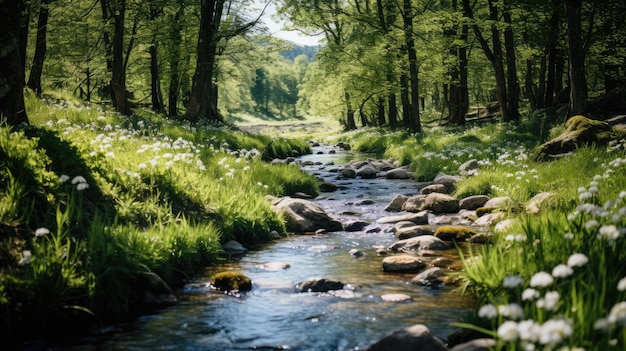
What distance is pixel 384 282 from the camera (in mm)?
6453

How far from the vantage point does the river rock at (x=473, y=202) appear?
1138cm

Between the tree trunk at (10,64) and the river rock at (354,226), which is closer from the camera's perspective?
the tree trunk at (10,64)

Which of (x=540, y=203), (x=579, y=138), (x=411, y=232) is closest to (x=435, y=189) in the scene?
(x=579, y=138)

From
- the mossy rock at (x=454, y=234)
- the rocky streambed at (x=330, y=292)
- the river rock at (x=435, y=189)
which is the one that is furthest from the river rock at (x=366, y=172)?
the mossy rock at (x=454, y=234)

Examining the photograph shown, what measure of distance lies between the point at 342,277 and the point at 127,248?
273cm

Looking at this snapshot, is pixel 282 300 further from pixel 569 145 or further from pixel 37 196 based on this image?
pixel 569 145

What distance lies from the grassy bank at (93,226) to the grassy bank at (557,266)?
12.0 feet

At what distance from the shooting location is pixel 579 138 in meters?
12.7

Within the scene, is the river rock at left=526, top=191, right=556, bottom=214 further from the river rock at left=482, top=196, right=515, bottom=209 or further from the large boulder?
the large boulder

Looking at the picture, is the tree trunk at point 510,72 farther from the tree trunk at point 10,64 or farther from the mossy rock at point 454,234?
the tree trunk at point 10,64

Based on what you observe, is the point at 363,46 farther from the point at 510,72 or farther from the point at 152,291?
the point at 152,291

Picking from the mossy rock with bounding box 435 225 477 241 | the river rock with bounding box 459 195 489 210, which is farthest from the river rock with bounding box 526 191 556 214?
the river rock with bounding box 459 195 489 210

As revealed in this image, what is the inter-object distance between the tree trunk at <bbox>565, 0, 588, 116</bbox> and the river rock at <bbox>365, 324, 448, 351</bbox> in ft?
46.8

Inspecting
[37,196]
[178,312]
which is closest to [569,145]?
[178,312]
